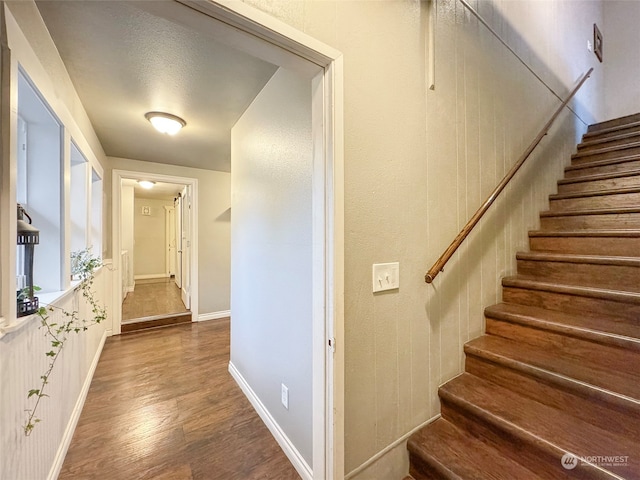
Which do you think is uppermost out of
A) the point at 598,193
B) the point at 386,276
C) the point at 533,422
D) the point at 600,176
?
the point at 600,176

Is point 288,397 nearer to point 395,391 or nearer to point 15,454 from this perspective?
point 395,391

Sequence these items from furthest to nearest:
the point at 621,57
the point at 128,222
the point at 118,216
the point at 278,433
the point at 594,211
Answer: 1. the point at 128,222
2. the point at 621,57
3. the point at 118,216
4. the point at 594,211
5. the point at 278,433

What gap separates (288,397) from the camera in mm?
1559

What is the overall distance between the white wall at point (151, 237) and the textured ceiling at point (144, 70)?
4.98 meters

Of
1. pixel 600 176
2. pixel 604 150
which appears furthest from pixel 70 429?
pixel 604 150

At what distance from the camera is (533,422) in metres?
1.15

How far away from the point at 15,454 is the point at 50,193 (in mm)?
1238

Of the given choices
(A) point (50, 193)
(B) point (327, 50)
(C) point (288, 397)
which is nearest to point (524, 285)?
(C) point (288, 397)

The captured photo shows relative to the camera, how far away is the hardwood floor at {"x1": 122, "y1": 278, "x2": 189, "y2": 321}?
4074 mm

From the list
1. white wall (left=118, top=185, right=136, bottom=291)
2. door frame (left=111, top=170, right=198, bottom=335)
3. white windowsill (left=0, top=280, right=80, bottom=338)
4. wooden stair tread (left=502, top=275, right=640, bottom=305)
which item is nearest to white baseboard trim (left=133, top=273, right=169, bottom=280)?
white wall (left=118, top=185, right=136, bottom=291)

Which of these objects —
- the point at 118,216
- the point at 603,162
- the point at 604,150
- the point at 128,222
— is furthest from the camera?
the point at 128,222

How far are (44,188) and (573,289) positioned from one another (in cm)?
310

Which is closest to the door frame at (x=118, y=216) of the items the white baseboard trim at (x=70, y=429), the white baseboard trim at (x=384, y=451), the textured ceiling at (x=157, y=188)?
the textured ceiling at (x=157, y=188)

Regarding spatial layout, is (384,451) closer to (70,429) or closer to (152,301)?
(70,429)
